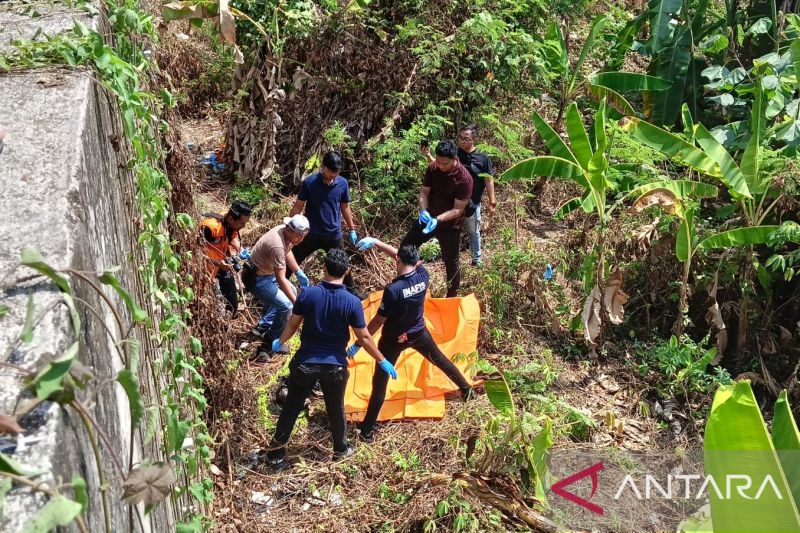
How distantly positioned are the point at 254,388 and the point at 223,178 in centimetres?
361

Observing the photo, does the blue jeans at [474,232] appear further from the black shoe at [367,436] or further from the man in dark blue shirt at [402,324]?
the black shoe at [367,436]

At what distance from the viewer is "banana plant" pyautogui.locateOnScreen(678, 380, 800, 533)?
352 centimetres

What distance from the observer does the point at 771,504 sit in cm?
354

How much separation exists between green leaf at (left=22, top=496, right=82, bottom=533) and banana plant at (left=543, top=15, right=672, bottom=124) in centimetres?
731

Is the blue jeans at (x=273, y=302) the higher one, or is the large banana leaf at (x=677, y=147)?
the large banana leaf at (x=677, y=147)

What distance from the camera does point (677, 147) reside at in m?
6.26

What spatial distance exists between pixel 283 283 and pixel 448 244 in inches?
66.1

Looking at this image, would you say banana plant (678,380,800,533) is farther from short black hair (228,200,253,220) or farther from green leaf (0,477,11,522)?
short black hair (228,200,253,220)

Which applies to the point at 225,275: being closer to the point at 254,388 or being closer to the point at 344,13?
the point at 254,388

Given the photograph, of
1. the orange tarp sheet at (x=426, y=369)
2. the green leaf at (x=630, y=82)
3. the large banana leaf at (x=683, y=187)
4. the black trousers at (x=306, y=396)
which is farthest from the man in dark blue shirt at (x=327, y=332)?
the green leaf at (x=630, y=82)

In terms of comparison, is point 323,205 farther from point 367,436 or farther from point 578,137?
point 578,137

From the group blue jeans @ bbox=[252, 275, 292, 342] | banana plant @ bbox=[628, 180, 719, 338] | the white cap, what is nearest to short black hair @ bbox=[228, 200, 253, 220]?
the white cap

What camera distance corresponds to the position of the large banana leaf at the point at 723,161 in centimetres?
609

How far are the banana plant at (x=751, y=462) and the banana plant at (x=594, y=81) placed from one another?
4838mm
